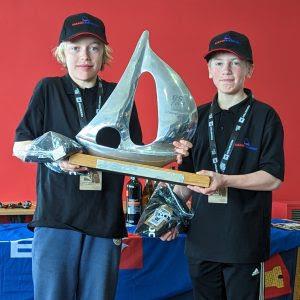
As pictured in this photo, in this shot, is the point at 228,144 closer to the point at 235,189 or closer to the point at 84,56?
the point at 235,189

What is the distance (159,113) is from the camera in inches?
48.3

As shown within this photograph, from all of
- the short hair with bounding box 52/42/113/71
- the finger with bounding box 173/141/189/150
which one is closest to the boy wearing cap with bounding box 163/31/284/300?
the finger with bounding box 173/141/189/150

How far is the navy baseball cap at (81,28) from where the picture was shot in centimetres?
123

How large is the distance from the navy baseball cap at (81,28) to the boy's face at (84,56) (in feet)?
0.07

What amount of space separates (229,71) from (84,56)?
1.53 feet

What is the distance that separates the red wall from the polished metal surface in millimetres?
1841

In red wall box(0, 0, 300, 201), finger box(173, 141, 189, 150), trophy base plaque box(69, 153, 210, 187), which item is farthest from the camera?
red wall box(0, 0, 300, 201)

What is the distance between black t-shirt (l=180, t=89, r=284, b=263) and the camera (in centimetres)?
139

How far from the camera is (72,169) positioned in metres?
1.13

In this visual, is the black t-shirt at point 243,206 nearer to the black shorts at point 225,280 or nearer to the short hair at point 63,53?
the black shorts at point 225,280

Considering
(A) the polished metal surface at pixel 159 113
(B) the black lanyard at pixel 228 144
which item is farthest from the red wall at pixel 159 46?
(A) the polished metal surface at pixel 159 113

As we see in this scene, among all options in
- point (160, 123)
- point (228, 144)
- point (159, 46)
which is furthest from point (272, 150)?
point (159, 46)

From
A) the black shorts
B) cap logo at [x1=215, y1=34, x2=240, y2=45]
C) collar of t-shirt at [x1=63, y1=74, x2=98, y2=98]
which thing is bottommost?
the black shorts

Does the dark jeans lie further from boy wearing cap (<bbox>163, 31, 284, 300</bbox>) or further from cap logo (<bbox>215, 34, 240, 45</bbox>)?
cap logo (<bbox>215, 34, 240, 45</bbox>)
